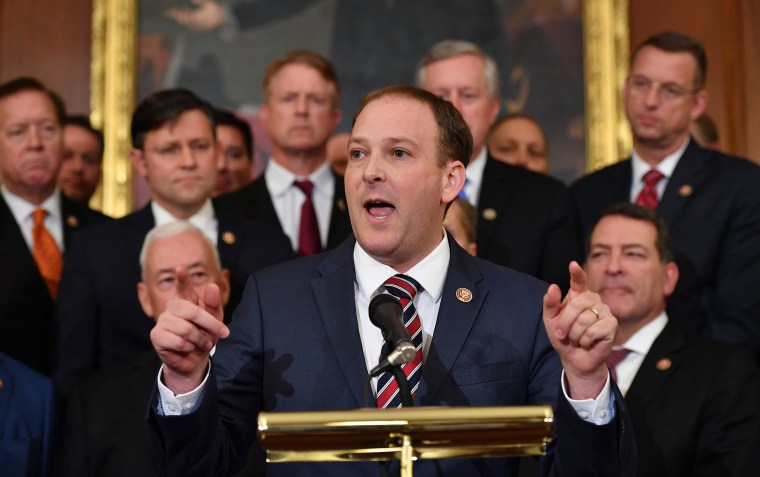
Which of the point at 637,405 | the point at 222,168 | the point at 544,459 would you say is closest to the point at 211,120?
the point at 222,168

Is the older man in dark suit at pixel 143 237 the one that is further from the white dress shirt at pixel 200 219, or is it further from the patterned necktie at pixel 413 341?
the patterned necktie at pixel 413 341

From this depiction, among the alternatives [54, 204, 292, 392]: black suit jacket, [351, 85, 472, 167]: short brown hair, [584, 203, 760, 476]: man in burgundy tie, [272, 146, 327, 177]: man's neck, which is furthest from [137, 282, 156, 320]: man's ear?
[584, 203, 760, 476]: man in burgundy tie

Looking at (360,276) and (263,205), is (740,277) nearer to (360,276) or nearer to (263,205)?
(263,205)

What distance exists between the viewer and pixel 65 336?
4309mm

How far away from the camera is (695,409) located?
13.4 ft

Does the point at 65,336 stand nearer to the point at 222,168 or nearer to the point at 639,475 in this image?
the point at 222,168

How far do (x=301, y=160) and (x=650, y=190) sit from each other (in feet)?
4.81

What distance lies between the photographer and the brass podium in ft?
6.87

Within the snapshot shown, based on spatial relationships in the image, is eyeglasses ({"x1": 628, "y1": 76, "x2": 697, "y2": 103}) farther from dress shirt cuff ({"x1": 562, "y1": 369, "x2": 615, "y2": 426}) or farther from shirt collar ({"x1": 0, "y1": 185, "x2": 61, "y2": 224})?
dress shirt cuff ({"x1": 562, "y1": 369, "x2": 615, "y2": 426})

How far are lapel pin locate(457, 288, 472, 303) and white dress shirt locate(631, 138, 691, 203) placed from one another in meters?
2.24

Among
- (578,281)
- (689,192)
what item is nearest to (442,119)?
(578,281)

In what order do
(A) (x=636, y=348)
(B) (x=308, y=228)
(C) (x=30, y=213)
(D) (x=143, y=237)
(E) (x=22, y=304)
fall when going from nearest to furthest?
(A) (x=636, y=348)
(E) (x=22, y=304)
(D) (x=143, y=237)
(C) (x=30, y=213)
(B) (x=308, y=228)

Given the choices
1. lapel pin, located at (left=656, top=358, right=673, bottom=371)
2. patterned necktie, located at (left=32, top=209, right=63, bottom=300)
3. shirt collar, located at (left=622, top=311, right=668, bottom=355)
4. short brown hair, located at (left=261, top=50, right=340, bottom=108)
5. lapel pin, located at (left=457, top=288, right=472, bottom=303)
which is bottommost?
lapel pin, located at (left=656, top=358, right=673, bottom=371)

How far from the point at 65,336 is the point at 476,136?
1758 millimetres
